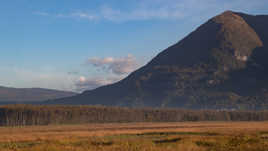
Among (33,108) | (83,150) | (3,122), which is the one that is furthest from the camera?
(33,108)

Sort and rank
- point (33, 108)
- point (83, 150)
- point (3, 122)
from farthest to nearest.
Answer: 1. point (33, 108)
2. point (3, 122)
3. point (83, 150)

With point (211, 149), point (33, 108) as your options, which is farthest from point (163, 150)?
point (33, 108)

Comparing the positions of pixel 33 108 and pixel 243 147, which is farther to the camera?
pixel 33 108

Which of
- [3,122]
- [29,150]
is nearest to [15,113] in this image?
[3,122]

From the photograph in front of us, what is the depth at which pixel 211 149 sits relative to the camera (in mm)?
42469

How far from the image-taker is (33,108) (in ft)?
649

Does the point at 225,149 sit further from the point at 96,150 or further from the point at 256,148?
the point at 96,150

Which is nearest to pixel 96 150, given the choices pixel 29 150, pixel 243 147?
pixel 29 150

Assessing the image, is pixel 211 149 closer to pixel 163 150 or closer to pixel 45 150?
pixel 163 150

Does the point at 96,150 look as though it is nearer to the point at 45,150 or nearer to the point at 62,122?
the point at 45,150

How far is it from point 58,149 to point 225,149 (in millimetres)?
17162

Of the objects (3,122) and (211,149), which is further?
(3,122)

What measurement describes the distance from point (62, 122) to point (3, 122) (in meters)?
26.7

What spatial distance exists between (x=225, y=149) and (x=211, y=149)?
157 centimetres
